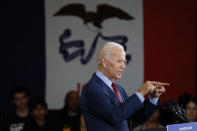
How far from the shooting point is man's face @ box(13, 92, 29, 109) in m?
4.64

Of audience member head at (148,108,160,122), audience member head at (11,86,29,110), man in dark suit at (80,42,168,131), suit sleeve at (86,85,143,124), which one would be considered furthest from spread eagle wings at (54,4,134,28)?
suit sleeve at (86,85,143,124)

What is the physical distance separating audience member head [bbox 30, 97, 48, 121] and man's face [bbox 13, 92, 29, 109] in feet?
0.28

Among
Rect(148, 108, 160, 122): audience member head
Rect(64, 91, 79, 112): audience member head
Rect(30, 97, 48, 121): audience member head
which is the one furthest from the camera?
Rect(64, 91, 79, 112): audience member head

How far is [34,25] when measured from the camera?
537 cm

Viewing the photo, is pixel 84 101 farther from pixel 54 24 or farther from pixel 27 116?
pixel 54 24

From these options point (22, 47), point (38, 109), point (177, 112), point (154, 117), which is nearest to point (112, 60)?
point (177, 112)

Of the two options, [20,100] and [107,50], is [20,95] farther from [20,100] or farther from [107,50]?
[107,50]

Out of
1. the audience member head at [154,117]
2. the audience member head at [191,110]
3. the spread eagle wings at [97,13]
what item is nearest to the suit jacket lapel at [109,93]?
the audience member head at [191,110]

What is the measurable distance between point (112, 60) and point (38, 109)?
8.06ft

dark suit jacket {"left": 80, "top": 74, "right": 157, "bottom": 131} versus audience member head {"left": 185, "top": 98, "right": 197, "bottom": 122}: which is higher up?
dark suit jacket {"left": 80, "top": 74, "right": 157, "bottom": 131}

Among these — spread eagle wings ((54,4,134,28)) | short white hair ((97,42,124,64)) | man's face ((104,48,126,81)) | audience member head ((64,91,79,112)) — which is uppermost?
spread eagle wings ((54,4,134,28))

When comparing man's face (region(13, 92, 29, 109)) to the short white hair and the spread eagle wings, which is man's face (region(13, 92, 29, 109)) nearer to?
the spread eagle wings

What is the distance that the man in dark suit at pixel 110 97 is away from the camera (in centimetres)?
222

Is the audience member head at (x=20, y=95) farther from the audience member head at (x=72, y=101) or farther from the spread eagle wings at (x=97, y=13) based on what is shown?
the spread eagle wings at (x=97, y=13)
